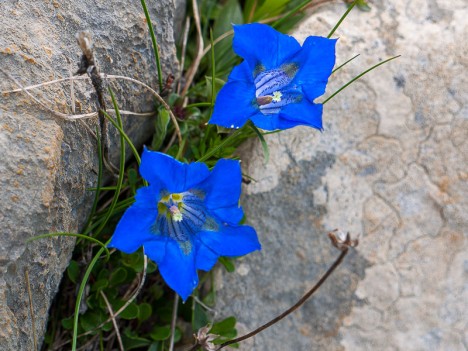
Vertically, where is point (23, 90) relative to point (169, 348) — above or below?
above

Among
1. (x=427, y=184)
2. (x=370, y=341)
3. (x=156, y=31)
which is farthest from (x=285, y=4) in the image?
(x=370, y=341)

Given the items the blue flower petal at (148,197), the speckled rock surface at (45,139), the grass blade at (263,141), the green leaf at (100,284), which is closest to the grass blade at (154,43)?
the speckled rock surface at (45,139)

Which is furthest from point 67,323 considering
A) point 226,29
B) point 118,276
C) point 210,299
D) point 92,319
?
point 226,29

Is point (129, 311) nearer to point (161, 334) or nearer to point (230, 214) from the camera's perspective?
point (161, 334)

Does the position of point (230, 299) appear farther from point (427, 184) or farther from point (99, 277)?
point (427, 184)

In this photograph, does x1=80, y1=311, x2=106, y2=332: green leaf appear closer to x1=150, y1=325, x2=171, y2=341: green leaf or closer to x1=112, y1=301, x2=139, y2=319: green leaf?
x1=112, y1=301, x2=139, y2=319: green leaf

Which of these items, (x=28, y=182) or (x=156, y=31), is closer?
(x=28, y=182)

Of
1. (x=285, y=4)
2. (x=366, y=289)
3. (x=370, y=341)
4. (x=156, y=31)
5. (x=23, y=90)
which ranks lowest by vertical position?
(x=370, y=341)
